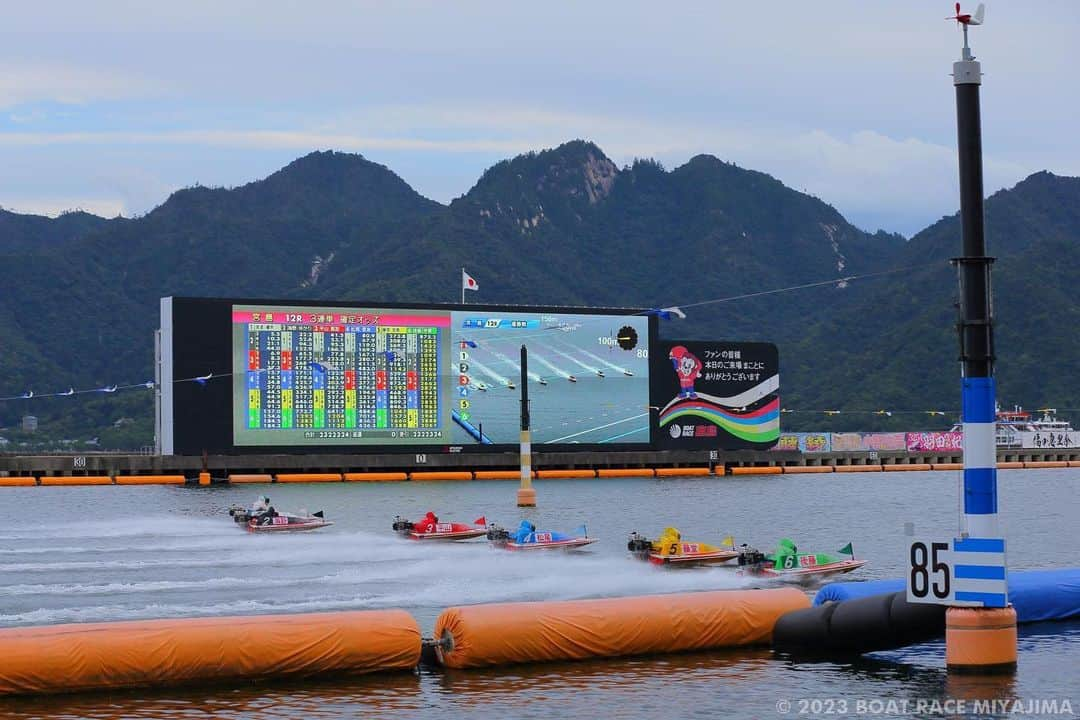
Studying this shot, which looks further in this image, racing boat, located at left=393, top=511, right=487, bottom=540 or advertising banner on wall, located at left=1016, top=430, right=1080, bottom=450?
advertising banner on wall, located at left=1016, top=430, right=1080, bottom=450

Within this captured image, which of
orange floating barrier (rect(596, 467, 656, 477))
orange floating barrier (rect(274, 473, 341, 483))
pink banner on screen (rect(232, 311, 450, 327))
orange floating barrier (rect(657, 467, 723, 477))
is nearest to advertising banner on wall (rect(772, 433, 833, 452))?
orange floating barrier (rect(657, 467, 723, 477))

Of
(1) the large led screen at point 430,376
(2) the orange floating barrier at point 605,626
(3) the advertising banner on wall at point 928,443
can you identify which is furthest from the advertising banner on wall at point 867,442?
(2) the orange floating barrier at point 605,626

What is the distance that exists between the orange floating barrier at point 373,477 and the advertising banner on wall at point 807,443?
166 feet

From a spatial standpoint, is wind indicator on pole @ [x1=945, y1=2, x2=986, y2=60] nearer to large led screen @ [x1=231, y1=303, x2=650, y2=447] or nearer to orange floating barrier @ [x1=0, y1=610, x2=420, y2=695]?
orange floating barrier @ [x1=0, y1=610, x2=420, y2=695]

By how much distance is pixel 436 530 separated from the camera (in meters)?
61.7

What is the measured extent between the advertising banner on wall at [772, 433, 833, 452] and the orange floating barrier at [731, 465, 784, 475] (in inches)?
380

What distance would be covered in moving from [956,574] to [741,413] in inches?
3892

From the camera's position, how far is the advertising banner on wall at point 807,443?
502 feet

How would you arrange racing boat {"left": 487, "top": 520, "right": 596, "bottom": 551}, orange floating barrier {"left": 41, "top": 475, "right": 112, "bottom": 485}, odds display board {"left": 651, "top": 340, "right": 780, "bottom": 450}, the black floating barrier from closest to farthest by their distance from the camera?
1. the black floating barrier
2. racing boat {"left": 487, "top": 520, "right": 596, "bottom": 551}
3. orange floating barrier {"left": 41, "top": 475, "right": 112, "bottom": 485}
4. odds display board {"left": 651, "top": 340, "right": 780, "bottom": 450}

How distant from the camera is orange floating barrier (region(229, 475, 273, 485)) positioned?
359 ft

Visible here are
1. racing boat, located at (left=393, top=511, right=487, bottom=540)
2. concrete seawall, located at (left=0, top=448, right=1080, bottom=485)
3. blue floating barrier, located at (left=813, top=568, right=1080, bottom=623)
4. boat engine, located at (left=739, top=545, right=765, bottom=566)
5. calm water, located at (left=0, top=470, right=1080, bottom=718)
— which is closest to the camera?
calm water, located at (left=0, top=470, right=1080, bottom=718)

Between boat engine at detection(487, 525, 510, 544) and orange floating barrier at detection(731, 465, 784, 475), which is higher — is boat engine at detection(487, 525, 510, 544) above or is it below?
below

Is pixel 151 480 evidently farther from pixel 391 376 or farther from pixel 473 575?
pixel 473 575

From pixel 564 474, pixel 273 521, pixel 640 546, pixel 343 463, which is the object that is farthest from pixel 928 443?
pixel 640 546
